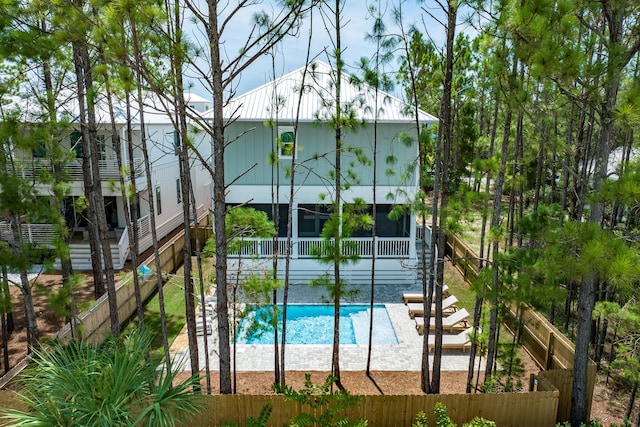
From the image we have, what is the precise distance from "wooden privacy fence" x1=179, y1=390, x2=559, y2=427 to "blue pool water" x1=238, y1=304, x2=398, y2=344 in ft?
14.4

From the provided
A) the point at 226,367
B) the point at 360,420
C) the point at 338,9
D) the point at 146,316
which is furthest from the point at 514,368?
the point at 146,316

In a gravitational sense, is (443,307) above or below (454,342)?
above

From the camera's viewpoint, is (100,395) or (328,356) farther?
(328,356)

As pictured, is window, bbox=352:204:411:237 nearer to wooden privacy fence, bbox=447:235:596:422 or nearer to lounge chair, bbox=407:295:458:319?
lounge chair, bbox=407:295:458:319

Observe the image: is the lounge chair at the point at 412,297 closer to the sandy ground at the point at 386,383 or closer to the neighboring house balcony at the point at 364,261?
the neighboring house balcony at the point at 364,261

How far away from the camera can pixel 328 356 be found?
11.1 m

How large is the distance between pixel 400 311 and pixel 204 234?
947 cm

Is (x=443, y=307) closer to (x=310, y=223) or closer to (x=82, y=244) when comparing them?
(x=310, y=223)

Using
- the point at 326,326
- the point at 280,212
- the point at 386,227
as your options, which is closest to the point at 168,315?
the point at 326,326

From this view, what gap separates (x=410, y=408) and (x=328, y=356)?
4130mm

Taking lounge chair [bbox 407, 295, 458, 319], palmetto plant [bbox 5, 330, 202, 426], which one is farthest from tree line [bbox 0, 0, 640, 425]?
lounge chair [bbox 407, 295, 458, 319]

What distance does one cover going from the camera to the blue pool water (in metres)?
12.2

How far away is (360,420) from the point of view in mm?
6797

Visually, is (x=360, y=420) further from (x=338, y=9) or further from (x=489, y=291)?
(x=338, y=9)
